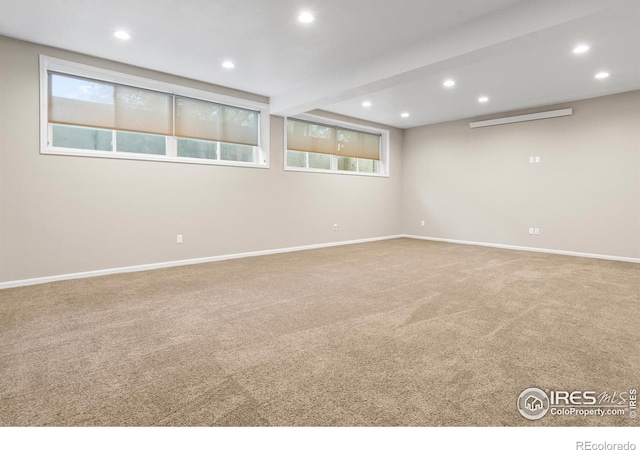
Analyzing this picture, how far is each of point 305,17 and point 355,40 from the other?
2.33ft

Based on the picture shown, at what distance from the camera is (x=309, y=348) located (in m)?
2.28

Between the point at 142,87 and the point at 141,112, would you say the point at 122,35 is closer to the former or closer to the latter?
the point at 142,87

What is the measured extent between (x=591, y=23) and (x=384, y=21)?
5.57 ft

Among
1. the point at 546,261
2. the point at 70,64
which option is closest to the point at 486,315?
the point at 546,261

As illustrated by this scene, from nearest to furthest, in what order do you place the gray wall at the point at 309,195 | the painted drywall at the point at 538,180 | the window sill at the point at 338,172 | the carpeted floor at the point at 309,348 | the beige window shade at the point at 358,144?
the carpeted floor at the point at 309,348 → the gray wall at the point at 309,195 → the painted drywall at the point at 538,180 → the window sill at the point at 338,172 → the beige window shade at the point at 358,144

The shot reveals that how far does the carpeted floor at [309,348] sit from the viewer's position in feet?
5.28

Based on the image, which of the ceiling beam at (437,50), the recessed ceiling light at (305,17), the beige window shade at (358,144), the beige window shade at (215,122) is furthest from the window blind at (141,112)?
the recessed ceiling light at (305,17)

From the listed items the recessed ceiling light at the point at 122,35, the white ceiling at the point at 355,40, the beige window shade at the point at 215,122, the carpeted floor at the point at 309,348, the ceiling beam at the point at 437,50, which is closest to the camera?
the carpeted floor at the point at 309,348

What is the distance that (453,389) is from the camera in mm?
1779

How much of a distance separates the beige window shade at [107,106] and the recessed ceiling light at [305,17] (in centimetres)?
253

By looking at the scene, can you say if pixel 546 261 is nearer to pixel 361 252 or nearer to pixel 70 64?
pixel 361 252

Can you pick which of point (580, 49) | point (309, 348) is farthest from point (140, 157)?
point (580, 49)

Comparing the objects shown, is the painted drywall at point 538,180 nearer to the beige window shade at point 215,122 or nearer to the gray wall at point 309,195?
the gray wall at point 309,195

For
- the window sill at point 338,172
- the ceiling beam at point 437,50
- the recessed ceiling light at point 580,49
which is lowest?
the window sill at point 338,172
